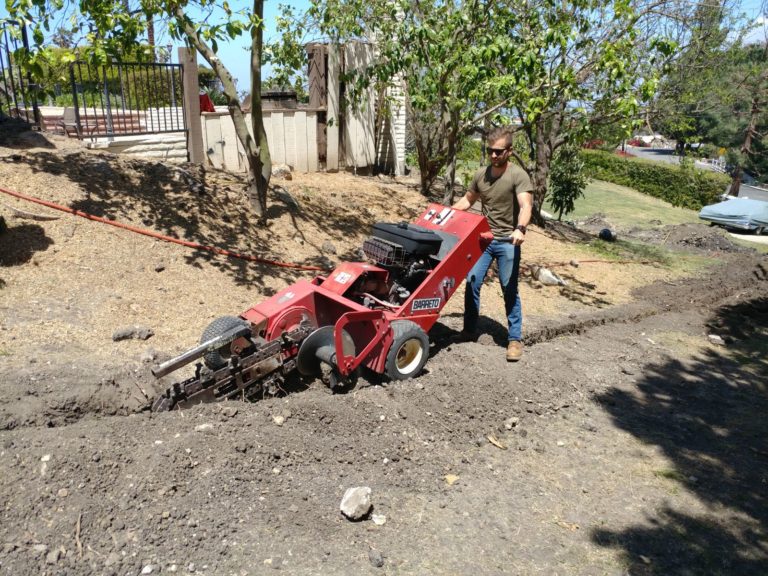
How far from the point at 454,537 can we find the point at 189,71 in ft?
27.6

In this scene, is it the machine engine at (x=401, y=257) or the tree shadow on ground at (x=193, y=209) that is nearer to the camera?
the machine engine at (x=401, y=257)

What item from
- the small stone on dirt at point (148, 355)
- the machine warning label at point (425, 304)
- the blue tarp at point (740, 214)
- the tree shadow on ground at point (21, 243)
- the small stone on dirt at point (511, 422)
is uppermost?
the tree shadow on ground at point (21, 243)

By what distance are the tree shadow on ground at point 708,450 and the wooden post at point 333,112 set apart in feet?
24.9

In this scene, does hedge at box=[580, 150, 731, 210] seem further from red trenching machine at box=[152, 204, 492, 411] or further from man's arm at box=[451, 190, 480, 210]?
red trenching machine at box=[152, 204, 492, 411]

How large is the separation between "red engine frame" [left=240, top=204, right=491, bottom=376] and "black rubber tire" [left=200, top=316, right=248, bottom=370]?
0.18 m

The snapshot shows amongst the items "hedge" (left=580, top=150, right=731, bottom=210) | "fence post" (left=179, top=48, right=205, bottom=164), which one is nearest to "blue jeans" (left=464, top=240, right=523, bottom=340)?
"fence post" (left=179, top=48, right=205, bottom=164)

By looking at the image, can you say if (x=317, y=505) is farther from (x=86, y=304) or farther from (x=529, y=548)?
(x=86, y=304)

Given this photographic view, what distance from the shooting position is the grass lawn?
1778 centimetres

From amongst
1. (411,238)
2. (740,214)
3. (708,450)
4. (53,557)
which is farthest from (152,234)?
(740,214)

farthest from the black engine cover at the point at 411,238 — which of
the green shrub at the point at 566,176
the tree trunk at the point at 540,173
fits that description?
the green shrub at the point at 566,176

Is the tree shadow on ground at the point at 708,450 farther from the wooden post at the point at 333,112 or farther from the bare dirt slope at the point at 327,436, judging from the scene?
the wooden post at the point at 333,112

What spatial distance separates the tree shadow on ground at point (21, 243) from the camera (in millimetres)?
6148

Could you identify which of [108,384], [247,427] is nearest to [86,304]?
[108,384]

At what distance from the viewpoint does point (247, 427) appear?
12.9 feet
